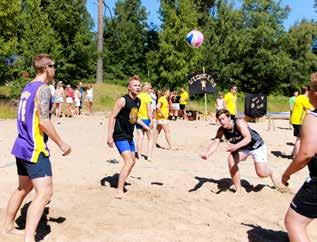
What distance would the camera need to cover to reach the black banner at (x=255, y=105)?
2373 centimetres

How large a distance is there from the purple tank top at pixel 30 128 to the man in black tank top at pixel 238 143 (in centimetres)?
314

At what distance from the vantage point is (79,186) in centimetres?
769

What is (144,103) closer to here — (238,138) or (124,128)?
(124,128)

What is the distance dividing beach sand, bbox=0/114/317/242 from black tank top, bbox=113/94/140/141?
0.83 metres

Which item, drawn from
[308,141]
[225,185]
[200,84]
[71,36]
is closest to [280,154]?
[225,185]

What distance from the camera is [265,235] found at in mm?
5676

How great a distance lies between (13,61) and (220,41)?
21.7 metres

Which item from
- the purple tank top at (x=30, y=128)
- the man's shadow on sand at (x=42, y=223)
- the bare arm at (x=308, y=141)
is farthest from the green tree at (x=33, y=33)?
the bare arm at (x=308, y=141)

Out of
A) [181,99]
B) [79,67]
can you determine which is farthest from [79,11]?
[181,99]

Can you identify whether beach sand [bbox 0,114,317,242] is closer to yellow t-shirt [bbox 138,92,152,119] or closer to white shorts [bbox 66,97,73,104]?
yellow t-shirt [bbox 138,92,152,119]

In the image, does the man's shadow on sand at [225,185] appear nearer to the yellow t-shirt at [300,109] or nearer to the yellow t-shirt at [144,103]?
the yellow t-shirt at [144,103]

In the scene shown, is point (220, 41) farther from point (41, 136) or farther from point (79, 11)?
point (41, 136)

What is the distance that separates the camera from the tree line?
1204 inches

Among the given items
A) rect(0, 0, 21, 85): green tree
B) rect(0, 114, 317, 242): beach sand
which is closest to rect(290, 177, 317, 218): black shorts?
rect(0, 114, 317, 242): beach sand
